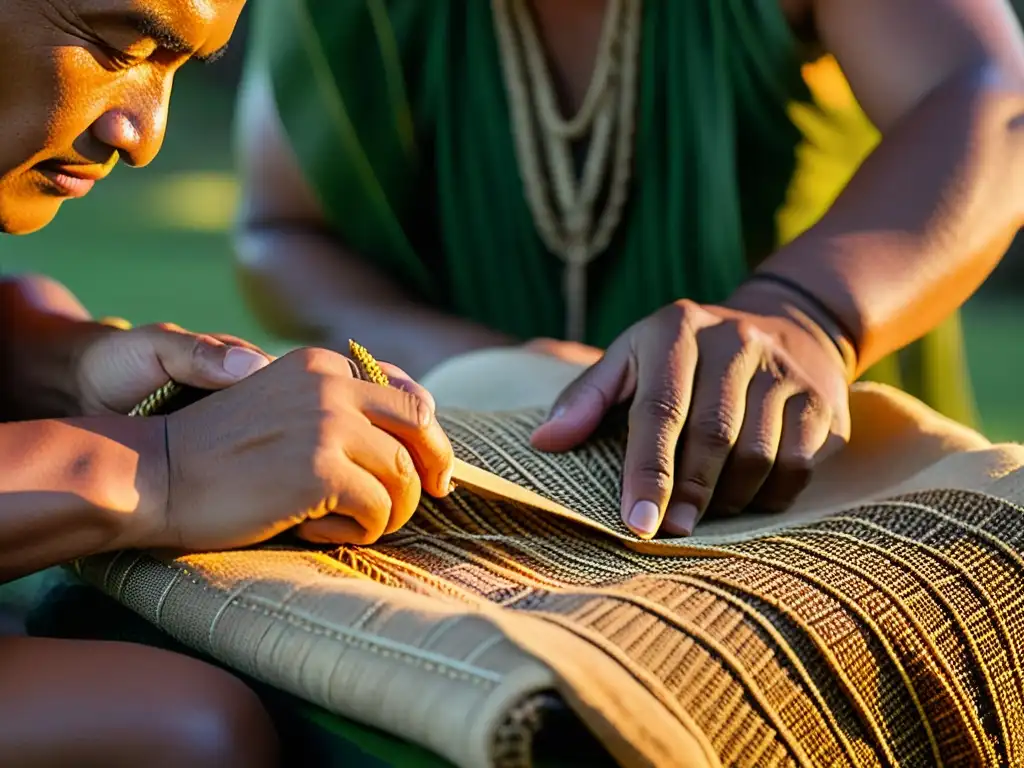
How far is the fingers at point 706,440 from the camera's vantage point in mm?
714

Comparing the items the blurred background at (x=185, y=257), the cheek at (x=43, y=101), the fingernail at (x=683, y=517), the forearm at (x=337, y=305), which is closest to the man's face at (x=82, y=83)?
the cheek at (x=43, y=101)

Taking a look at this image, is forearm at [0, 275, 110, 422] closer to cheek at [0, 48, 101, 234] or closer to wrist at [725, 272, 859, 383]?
cheek at [0, 48, 101, 234]

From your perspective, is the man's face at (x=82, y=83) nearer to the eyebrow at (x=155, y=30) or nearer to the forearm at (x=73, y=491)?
the eyebrow at (x=155, y=30)

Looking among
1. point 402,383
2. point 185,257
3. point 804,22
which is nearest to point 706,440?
point 402,383

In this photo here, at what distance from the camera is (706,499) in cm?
72

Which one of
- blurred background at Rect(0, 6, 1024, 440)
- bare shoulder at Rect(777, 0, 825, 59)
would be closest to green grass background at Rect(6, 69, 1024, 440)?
blurred background at Rect(0, 6, 1024, 440)

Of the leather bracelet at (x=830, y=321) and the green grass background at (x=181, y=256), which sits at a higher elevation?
the leather bracelet at (x=830, y=321)

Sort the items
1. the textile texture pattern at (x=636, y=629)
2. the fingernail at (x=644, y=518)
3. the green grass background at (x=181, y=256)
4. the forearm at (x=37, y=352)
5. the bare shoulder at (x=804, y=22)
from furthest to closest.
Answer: the green grass background at (x=181, y=256), the bare shoulder at (x=804, y=22), the forearm at (x=37, y=352), the fingernail at (x=644, y=518), the textile texture pattern at (x=636, y=629)

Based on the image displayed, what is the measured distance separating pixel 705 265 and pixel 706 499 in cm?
46

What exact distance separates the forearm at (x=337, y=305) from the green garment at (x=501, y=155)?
0.04 meters

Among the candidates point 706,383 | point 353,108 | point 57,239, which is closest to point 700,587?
point 706,383

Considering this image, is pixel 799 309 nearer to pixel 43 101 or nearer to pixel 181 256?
pixel 43 101

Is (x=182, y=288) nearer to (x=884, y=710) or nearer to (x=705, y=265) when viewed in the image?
(x=705, y=265)

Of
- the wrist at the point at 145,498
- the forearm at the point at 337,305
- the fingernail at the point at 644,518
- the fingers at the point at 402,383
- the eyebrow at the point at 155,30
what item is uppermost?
the eyebrow at the point at 155,30
